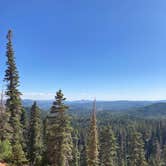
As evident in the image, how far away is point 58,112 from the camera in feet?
124

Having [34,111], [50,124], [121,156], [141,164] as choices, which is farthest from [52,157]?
[121,156]

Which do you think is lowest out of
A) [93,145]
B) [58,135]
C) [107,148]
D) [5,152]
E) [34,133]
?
[107,148]

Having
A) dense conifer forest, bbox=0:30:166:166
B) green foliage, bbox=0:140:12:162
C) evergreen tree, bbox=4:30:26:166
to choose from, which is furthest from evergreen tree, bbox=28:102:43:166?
green foliage, bbox=0:140:12:162

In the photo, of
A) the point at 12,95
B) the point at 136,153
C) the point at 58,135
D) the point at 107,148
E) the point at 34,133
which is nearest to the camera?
the point at 58,135

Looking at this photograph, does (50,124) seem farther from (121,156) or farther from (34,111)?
(121,156)

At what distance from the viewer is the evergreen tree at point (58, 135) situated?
1457 inches

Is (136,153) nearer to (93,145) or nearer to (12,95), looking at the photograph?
(93,145)

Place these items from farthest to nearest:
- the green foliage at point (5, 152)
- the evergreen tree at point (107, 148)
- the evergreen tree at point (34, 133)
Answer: the evergreen tree at point (107, 148)
the evergreen tree at point (34, 133)
the green foliage at point (5, 152)

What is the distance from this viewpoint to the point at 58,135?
37.1 metres

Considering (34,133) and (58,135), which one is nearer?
(58,135)

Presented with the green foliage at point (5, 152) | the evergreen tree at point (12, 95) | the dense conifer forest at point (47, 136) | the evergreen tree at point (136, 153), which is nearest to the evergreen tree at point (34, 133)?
the dense conifer forest at point (47, 136)

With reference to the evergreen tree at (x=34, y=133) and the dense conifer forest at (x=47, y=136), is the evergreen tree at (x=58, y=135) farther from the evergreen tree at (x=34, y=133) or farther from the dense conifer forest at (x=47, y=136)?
the evergreen tree at (x=34, y=133)

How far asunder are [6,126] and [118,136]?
149 metres

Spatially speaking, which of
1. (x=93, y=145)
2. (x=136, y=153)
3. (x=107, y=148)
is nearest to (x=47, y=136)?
(x=93, y=145)
